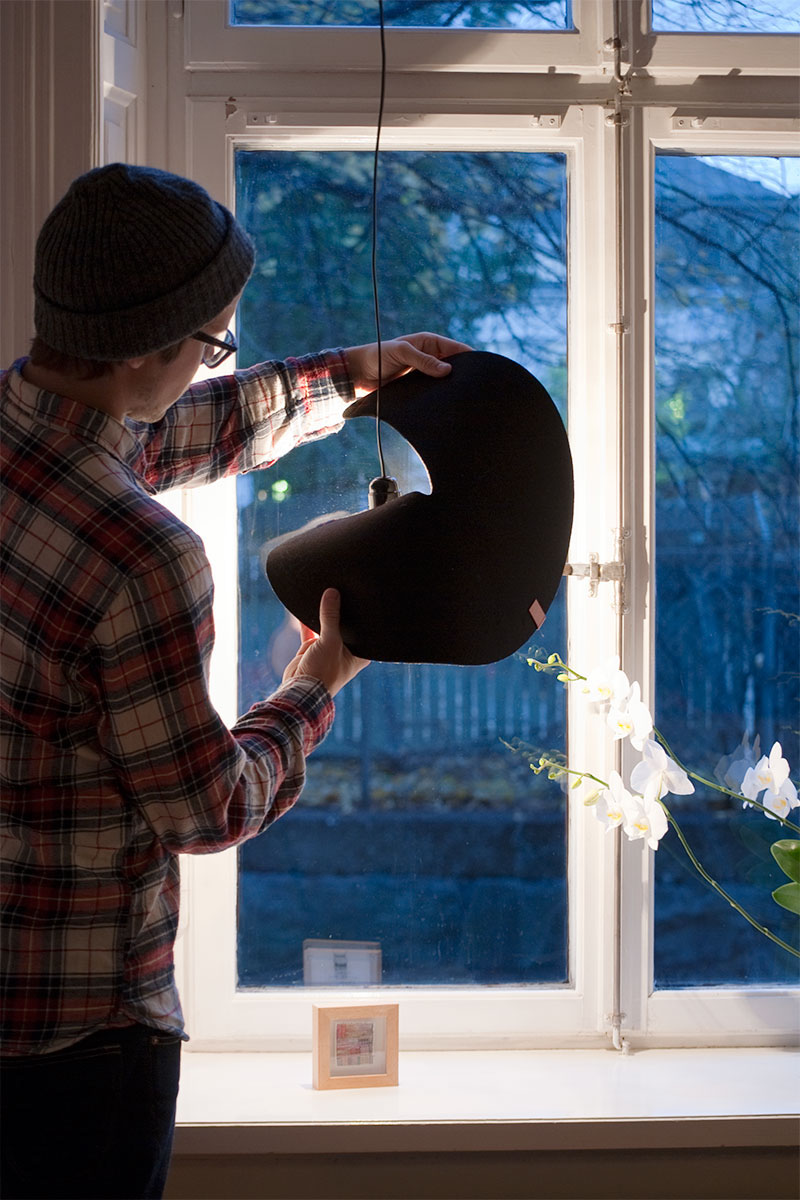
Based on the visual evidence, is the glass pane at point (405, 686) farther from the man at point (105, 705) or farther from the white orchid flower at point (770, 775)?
the man at point (105, 705)

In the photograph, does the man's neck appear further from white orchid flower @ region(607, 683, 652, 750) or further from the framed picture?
the framed picture

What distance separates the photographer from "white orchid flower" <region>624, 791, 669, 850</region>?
5.21ft

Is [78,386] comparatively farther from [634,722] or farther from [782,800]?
[782,800]

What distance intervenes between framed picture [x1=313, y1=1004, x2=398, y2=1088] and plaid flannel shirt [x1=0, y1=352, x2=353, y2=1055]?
25.8 inches

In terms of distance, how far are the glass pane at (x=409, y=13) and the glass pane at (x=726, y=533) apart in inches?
14.5

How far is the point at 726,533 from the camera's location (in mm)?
1864

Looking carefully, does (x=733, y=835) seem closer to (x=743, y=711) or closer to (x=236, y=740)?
(x=743, y=711)

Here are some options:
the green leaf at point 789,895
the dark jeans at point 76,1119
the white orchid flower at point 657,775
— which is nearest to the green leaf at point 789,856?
the green leaf at point 789,895

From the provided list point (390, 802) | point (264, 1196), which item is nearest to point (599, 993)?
point (390, 802)

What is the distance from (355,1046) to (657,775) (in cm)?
65

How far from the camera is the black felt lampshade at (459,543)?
1069 millimetres

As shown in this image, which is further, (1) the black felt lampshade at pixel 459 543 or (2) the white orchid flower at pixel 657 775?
(2) the white orchid flower at pixel 657 775

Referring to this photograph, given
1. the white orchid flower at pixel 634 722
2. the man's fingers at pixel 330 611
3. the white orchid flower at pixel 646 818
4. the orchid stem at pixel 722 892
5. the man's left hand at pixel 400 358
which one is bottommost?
the orchid stem at pixel 722 892

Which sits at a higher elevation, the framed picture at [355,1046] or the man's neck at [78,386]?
the man's neck at [78,386]
